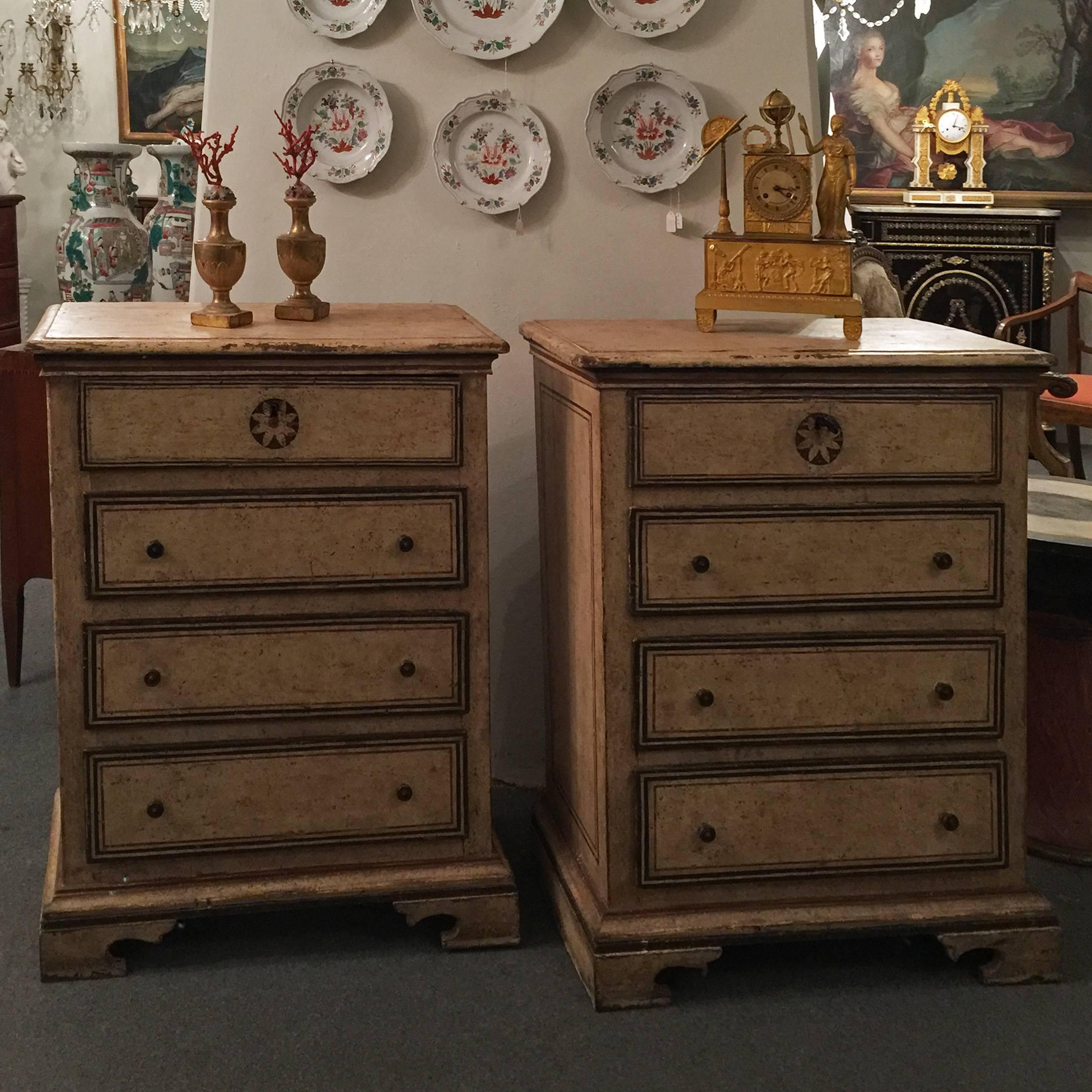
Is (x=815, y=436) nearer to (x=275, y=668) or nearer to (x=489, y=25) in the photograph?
(x=275, y=668)

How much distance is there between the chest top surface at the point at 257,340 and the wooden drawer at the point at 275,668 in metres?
0.43

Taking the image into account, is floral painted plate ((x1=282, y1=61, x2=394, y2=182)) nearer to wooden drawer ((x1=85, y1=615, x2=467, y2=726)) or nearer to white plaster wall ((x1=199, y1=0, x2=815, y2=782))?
white plaster wall ((x1=199, y1=0, x2=815, y2=782))

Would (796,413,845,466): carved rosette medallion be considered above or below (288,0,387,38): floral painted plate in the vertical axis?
below

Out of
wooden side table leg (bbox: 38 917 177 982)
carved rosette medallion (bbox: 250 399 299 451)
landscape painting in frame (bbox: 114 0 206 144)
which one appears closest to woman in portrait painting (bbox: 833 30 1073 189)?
landscape painting in frame (bbox: 114 0 206 144)

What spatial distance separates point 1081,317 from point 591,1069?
6597 millimetres

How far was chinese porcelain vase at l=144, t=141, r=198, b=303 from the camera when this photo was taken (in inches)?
125

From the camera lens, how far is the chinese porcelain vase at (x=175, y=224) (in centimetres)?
316

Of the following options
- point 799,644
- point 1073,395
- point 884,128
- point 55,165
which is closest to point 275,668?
point 799,644

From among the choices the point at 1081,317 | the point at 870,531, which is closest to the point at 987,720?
the point at 870,531

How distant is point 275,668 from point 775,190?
1.19 meters

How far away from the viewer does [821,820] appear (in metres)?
2.24

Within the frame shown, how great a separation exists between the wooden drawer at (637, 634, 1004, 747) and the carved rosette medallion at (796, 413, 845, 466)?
11.4 inches

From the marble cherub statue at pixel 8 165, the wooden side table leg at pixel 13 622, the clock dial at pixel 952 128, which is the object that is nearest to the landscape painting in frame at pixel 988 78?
the clock dial at pixel 952 128

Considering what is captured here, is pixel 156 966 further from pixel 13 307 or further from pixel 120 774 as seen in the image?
pixel 13 307
